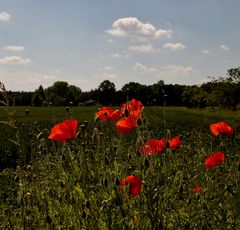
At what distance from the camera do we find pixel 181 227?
3051 millimetres

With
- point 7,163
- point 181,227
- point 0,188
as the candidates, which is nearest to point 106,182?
point 181,227

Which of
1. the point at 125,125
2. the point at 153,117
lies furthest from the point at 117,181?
the point at 153,117

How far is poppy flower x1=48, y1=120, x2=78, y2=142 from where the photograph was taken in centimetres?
295

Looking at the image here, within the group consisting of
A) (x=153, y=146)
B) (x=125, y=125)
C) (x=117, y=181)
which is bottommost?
(x=117, y=181)

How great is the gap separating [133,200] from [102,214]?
0.78 feet

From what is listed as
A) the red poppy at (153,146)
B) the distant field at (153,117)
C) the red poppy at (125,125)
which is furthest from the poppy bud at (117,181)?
the distant field at (153,117)

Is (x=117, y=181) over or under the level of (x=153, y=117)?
under

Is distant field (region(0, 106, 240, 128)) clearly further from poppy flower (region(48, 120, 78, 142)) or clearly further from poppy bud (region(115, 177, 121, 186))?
poppy bud (region(115, 177, 121, 186))

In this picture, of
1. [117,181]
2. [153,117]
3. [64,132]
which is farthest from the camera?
[153,117]

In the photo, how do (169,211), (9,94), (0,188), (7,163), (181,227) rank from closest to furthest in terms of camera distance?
1. (9,94)
2. (181,227)
3. (169,211)
4. (0,188)
5. (7,163)

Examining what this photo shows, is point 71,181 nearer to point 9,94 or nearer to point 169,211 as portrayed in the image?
point 169,211

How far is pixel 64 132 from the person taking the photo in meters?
2.95

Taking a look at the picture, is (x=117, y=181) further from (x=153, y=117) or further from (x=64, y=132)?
(x=153, y=117)

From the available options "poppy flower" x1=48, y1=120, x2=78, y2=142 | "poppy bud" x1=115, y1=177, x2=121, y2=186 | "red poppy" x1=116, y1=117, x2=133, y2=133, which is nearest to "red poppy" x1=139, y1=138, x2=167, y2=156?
"red poppy" x1=116, y1=117, x2=133, y2=133
